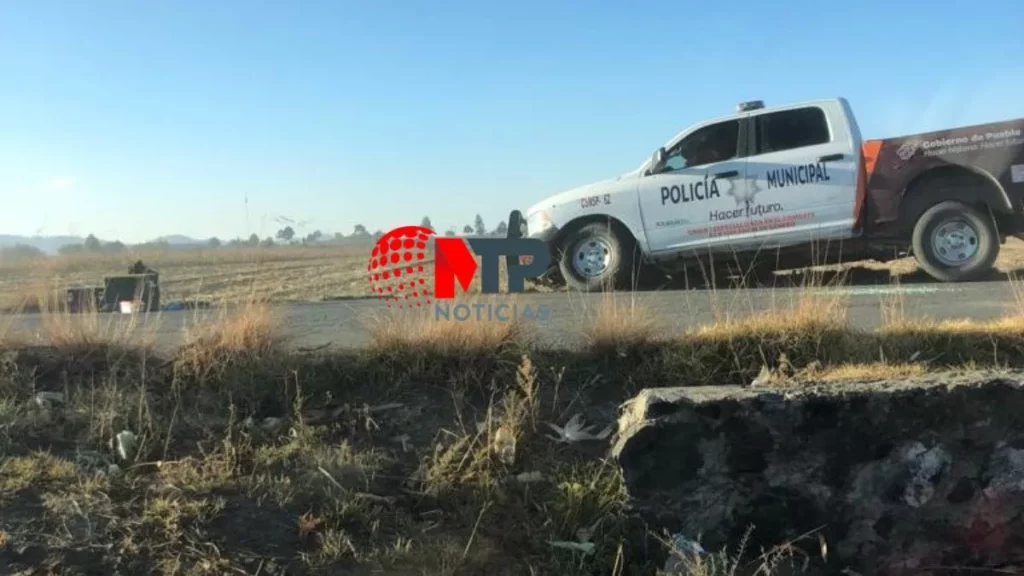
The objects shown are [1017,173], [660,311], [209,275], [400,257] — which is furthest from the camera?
[209,275]

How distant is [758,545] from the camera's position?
411cm

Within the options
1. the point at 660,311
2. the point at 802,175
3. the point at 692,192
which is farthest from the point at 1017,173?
the point at 660,311

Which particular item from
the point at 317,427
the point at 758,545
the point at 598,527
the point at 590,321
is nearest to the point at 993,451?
the point at 758,545

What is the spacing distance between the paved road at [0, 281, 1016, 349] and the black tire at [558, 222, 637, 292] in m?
0.44

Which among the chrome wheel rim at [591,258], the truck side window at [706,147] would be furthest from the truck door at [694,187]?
the chrome wheel rim at [591,258]

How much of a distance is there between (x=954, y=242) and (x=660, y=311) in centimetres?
407

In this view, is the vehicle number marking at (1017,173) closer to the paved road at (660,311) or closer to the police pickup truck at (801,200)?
the police pickup truck at (801,200)

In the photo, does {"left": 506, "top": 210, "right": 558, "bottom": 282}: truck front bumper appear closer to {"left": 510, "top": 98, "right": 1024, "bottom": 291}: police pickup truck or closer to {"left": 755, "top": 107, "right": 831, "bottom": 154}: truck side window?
{"left": 510, "top": 98, "right": 1024, "bottom": 291}: police pickup truck

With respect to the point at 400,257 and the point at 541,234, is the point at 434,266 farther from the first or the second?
the point at 541,234

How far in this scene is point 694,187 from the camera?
952cm

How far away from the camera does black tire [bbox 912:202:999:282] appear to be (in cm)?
890

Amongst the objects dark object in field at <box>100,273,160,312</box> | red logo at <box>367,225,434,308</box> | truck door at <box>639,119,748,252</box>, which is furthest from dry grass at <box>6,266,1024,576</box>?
dark object in field at <box>100,273,160,312</box>

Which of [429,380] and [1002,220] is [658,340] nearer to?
[429,380]

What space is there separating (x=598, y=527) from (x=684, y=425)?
0.68 meters
